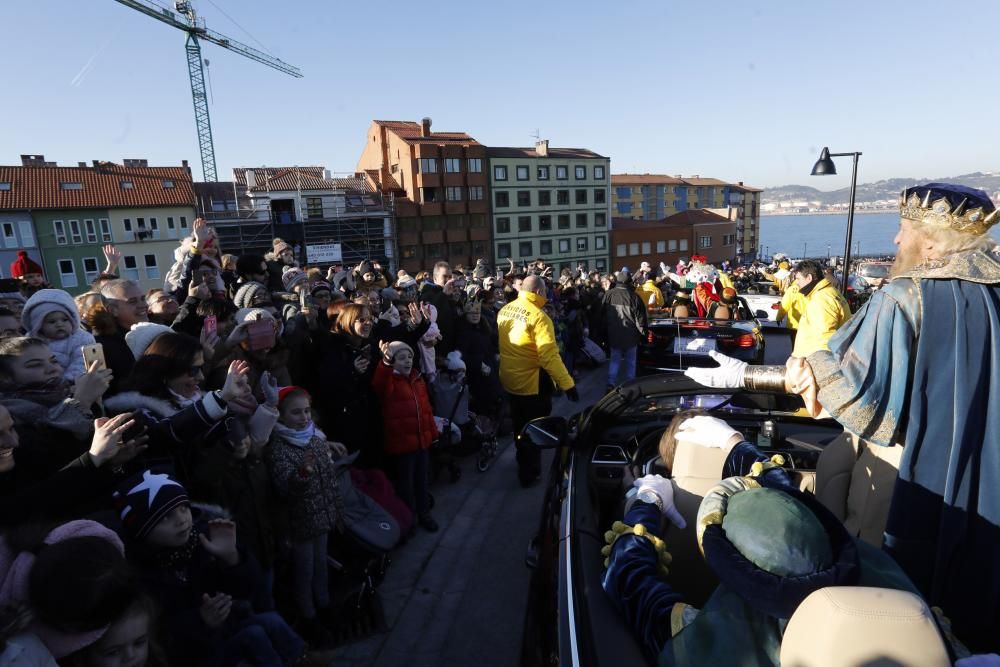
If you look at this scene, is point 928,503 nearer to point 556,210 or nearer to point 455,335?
point 455,335

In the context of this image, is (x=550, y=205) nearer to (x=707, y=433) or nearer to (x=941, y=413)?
(x=707, y=433)

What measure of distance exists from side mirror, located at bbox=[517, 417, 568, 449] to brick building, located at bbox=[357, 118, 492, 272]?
133 feet

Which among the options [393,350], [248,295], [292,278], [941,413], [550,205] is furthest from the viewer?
[550,205]

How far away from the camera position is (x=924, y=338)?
1681mm

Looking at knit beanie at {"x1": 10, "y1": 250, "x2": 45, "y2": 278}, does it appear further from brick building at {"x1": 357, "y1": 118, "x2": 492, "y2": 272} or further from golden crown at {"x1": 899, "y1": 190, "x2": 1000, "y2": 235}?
brick building at {"x1": 357, "y1": 118, "x2": 492, "y2": 272}

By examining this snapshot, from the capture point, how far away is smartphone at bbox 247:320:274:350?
11.7ft

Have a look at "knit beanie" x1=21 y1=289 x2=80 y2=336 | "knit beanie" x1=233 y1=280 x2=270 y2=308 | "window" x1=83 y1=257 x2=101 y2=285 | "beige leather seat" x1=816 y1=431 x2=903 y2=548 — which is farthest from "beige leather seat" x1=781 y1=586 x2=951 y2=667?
"window" x1=83 y1=257 x2=101 y2=285

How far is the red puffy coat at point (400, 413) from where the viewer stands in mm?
4344

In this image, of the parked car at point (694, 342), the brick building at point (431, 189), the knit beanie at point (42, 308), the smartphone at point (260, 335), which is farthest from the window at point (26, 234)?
the smartphone at point (260, 335)

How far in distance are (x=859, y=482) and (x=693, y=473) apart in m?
0.61

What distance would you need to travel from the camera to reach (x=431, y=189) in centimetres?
4416

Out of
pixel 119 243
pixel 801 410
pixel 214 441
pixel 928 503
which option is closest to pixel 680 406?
pixel 801 410

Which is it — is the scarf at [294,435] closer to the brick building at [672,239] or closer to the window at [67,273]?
the window at [67,273]

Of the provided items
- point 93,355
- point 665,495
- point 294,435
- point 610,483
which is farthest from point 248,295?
point 665,495
